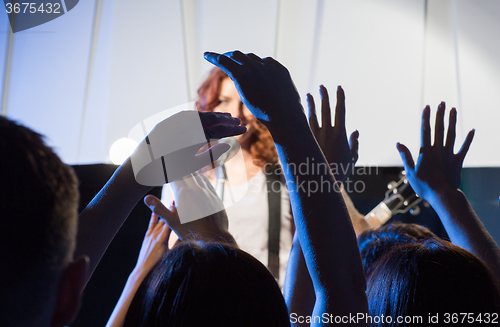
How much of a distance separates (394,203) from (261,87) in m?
1.07

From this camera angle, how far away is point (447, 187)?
509mm

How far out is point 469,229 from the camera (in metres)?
0.47

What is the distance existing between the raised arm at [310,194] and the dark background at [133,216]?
2.74 ft

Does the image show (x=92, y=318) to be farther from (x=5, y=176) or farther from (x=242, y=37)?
(x=242, y=37)

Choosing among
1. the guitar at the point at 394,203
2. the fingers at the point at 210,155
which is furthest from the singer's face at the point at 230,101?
the fingers at the point at 210,155

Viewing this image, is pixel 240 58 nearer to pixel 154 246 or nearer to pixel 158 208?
pixel 158 208

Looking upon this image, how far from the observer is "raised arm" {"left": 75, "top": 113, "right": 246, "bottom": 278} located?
0.35 meters

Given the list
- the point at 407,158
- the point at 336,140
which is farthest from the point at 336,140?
the point at 407,158

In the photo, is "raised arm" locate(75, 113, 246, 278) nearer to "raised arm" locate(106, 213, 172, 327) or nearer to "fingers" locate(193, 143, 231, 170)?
"fingers" locate(193, 143, 231, 170)

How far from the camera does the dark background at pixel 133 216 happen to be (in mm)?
1031

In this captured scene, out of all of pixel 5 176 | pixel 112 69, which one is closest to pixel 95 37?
pixel 112 69
